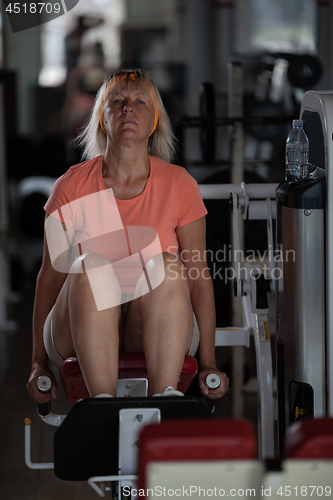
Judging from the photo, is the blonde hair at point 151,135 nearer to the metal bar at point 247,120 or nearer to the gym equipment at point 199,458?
the metal bar at point 247,120

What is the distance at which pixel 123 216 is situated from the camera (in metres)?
1.58

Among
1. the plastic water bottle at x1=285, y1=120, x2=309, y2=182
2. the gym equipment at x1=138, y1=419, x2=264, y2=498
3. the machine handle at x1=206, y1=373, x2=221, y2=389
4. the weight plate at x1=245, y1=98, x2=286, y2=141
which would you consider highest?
the weight plate at x1=245, y1=98, x2=286, y2=141

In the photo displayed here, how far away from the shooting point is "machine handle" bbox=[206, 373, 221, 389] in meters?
1.44

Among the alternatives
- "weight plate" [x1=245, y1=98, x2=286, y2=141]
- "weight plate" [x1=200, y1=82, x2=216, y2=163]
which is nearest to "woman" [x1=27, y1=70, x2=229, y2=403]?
"weight plate" [x1=200, y1=82, x2=216, y2=163]

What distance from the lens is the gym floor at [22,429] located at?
6.10ft

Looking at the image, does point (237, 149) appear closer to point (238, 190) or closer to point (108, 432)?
point (238, 190)

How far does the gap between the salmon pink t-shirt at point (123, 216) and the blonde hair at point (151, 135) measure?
17cm

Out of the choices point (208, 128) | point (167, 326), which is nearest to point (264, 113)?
point (208, 128)

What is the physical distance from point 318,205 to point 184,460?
86 cm

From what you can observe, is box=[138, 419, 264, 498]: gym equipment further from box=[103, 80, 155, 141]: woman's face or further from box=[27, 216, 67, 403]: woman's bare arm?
box=[103, 80, 155, 141]: woman's face

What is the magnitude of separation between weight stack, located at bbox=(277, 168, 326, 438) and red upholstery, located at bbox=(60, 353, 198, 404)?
31 cm

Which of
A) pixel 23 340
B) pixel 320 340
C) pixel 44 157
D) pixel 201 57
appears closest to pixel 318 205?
pixel 320 340

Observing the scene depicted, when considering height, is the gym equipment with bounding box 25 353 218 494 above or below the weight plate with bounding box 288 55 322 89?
below

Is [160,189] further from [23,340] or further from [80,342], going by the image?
[23,340]
